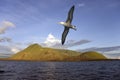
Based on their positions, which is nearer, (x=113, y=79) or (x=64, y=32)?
(x=64, y=32)

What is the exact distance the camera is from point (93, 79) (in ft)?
173

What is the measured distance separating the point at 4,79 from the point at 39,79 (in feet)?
29.0

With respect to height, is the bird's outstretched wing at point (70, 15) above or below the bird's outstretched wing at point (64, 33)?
above

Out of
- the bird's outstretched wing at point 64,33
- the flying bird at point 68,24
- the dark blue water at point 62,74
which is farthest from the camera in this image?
the dark blue water at point 62,74

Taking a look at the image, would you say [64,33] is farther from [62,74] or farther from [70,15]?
[62,74]

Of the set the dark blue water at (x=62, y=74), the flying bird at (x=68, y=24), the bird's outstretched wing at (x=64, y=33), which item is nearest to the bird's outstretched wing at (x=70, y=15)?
the flying bird at (x=68, y=24)

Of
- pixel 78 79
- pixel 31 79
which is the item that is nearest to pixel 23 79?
pixel 31 79

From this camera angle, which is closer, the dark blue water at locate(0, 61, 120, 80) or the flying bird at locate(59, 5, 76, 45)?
the flying bird at locate(59, 5, 76, 45)

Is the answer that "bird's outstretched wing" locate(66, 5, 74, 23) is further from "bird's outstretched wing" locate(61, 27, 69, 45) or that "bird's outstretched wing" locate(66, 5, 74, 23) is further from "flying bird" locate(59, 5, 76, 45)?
"bird's outstretched wing" locate(61, 27, 69, 45)

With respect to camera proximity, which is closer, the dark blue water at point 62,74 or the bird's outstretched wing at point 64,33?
the bird's outstretched wing at point 64,33

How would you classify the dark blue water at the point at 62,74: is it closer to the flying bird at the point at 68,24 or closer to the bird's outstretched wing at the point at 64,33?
the flying bird at the point at 68,24

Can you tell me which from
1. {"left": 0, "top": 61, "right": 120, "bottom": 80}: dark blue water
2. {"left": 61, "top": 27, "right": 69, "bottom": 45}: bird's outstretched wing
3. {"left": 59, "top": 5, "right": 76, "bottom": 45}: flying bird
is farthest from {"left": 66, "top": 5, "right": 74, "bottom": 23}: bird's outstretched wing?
{"left": 0, "top": 61, "right": 120, "bottom": 80}: dark blue water

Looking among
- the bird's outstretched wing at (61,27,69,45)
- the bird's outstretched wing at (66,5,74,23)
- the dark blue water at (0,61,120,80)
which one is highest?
the bird's outstretched wing at (66,5,74,23)

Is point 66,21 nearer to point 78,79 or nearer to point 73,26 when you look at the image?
point 73,26
